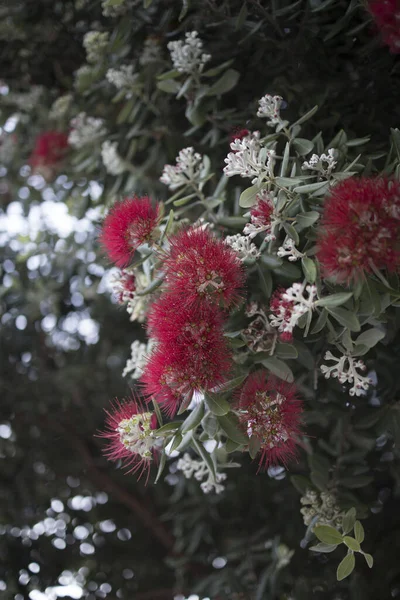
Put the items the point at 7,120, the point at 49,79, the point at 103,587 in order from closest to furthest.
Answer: the point at 103,587 < the point at 49,79 < the point at 7,120

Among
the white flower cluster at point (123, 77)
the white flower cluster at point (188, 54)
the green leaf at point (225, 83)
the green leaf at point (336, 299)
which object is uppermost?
the white flower cluster at point (188, 54)

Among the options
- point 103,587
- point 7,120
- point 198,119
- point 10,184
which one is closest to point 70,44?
point 7,120

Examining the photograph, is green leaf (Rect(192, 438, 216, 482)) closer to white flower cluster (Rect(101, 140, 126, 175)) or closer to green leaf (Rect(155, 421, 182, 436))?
green leaf (Rect(155, 421, 182, 436))

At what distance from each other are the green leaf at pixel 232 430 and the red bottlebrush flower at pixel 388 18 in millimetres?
554

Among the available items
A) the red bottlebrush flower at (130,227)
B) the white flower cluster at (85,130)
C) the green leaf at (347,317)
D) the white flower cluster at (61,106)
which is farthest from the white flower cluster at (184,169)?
the white flower cluster at (61,106)

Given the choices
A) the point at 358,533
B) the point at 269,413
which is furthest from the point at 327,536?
the point at 269,413

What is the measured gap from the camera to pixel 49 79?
1.50 metres

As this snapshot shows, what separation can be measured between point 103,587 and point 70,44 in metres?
1.17

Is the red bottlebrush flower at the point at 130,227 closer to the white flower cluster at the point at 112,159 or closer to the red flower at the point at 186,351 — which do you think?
the red flower at the point at 186,351

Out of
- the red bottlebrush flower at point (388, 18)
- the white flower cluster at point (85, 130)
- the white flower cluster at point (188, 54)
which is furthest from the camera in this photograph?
the white flower cluster at point (85, 130)

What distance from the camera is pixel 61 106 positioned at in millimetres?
1418

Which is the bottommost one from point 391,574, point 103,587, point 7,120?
point 103,587

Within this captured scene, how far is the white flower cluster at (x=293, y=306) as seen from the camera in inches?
26.0

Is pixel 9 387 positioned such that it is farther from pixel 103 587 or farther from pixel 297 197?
pixel 297 197
